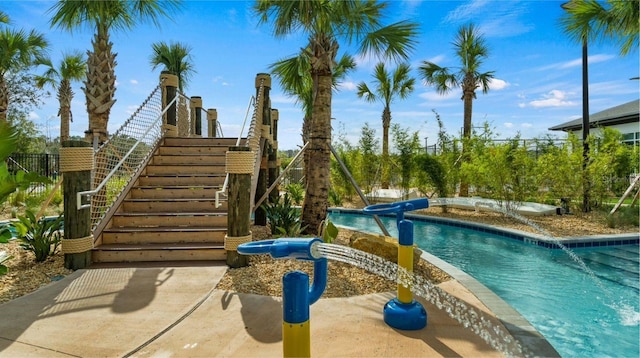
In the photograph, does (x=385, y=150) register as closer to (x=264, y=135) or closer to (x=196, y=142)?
(x=264, y=135)

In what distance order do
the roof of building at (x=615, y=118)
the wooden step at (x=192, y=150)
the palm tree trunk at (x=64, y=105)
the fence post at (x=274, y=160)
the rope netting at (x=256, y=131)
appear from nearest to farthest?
the rope netting at (x=256, y=131) < the wooden step at (x=192, y=150) < the fence post at (x=274, y=160) < the roof of building at (x=615, y=118) < the palm tree trunk at (x=64, y=105)

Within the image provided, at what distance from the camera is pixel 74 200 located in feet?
13.0

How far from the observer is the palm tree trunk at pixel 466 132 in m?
10.9

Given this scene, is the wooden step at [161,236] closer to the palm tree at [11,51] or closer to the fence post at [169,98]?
the fence post at [169,98]

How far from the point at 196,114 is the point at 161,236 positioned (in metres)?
5.68

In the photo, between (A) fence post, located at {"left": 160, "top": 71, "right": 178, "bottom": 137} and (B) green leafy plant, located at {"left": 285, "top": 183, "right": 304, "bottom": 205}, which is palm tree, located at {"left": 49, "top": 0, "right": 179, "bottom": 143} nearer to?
(A) fence post, located at {"left": 160, "top": 71, "right": 178, "bottom": 137}

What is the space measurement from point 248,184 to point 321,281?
273cm

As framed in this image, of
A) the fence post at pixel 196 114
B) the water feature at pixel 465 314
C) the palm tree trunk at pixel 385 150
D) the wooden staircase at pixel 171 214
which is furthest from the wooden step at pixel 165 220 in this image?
the palm tree trunk at pixel 385 150

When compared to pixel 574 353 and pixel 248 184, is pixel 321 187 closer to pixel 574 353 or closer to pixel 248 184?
pixel 248 184

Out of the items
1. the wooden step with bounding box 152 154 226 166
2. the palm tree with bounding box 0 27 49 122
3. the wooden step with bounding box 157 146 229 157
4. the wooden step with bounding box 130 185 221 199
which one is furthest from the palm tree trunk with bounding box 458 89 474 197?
the palm tree with bounding box 0 27 49 122

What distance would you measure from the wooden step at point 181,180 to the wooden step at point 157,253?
160 cm

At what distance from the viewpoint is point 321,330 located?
2.61 metres

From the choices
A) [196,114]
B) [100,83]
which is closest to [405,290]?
[100,83]

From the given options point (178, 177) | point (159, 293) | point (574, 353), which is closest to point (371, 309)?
point (574, 353)
